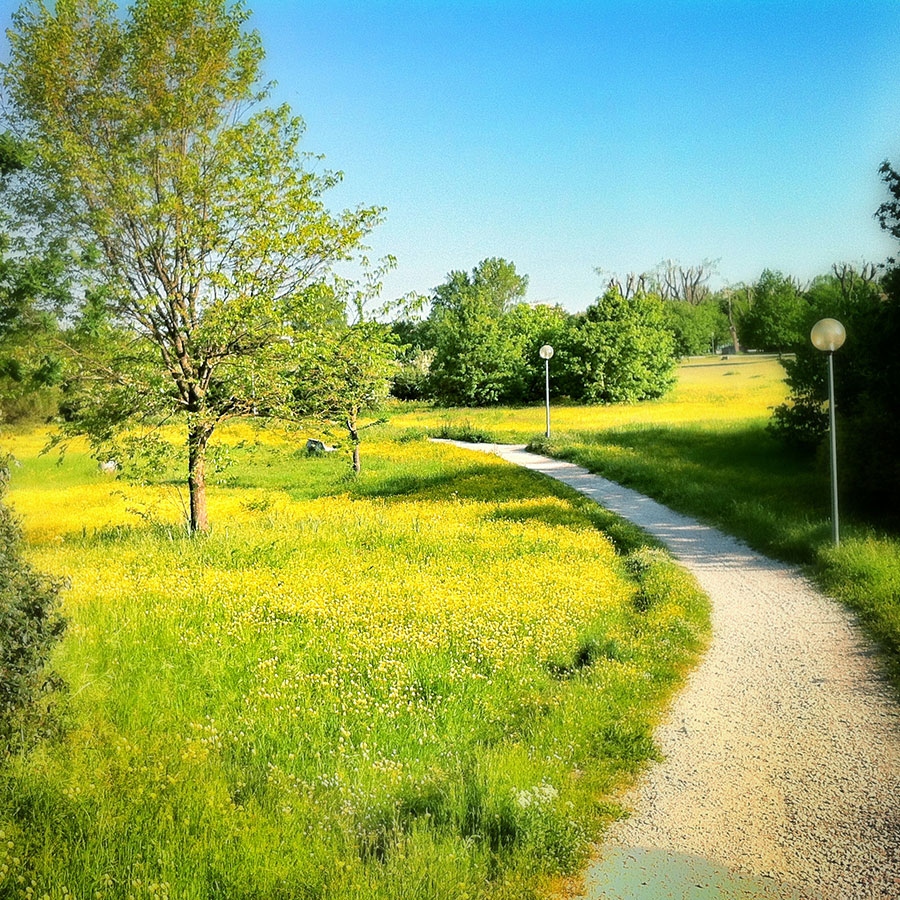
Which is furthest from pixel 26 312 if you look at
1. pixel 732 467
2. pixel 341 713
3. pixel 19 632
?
pixel 341 713

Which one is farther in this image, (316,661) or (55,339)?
(55,339)

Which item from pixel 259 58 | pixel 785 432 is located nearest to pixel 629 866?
pixel 259 58

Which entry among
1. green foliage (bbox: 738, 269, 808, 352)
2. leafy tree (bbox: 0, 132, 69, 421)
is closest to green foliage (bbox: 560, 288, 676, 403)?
green foliage (bbox: 738, 269, 808, 352)

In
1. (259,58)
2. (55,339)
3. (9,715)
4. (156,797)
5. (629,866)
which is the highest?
(259,58)

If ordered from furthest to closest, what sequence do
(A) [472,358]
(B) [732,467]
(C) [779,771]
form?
(A) [472,358]
(B) [732,467]
(C) [779,771]

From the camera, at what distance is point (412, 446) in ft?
110

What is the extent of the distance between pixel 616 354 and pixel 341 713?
46621mm

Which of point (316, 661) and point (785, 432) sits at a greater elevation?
point (785, 432)

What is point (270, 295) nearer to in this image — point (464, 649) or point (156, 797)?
point (464, 649)

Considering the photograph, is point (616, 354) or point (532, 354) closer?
point (616, 354)

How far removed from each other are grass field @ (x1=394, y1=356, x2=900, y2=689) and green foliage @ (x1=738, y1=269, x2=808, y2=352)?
2.77 metres

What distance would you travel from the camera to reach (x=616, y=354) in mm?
50906

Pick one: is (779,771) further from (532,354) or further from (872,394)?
(532,354)

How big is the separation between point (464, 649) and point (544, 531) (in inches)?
261
